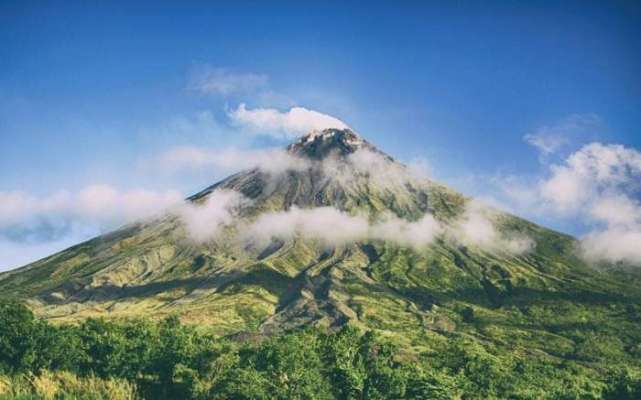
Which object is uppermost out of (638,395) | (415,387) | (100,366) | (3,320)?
(3,320)

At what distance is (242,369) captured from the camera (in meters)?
94.6

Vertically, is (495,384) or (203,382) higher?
(203,382)

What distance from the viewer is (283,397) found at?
87.6m

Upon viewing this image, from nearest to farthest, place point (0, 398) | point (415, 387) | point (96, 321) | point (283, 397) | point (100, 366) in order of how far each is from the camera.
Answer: point (0, 398), point (283, 397), point (415, 387), point (100, 366), point (96, 321)

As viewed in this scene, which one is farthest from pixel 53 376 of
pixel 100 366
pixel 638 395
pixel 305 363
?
pixel 638 395

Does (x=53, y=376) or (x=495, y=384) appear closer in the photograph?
(x=53, y=376)

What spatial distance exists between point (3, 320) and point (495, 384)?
95403 mm

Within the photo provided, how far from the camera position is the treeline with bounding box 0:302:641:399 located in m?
93.2

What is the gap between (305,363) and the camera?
104m

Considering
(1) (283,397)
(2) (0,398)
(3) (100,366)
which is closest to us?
(2) (0,398)

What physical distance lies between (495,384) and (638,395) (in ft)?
79.6

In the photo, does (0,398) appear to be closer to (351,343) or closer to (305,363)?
(305,363)

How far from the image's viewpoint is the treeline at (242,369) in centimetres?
9325

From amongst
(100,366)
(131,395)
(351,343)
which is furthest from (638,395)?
(100,366)
